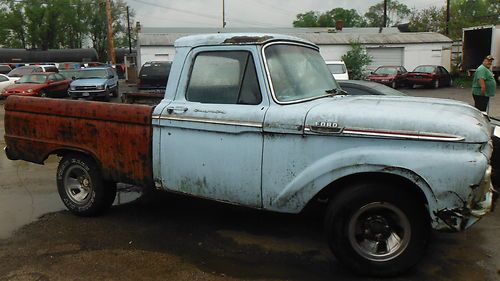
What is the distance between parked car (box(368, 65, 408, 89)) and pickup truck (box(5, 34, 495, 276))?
2580 centimetres

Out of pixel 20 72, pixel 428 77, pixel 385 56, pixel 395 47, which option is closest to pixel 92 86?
pixel 20 72

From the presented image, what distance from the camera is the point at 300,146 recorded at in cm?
400

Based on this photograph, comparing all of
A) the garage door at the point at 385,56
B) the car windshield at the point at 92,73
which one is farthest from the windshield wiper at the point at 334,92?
the garage door at the point at 385,56

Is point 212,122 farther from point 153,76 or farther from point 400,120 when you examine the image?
point 153,76

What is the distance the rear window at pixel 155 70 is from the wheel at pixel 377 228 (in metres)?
16.8

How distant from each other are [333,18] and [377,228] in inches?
4249

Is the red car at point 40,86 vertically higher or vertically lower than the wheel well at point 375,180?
higher

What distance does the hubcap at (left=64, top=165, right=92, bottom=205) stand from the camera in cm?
557

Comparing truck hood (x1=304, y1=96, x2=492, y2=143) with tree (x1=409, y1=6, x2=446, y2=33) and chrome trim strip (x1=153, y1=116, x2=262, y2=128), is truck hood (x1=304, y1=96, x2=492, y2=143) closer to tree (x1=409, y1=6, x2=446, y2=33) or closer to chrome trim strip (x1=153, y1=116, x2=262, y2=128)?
chrome trim strip (x1=153, y1=116, x2=262, y2=128)

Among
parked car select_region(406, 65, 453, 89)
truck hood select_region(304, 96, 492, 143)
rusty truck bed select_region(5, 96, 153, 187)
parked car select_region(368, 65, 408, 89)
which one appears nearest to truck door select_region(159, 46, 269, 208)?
rusty truck bed select_region(5, 96, 153, 187)

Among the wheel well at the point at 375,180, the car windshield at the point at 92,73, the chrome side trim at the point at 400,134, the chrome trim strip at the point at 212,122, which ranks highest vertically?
the car windshield at the point at 92,73

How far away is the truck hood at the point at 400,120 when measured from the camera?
3561 millimetres

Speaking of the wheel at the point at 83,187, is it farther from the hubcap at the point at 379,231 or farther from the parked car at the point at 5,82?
the parked car at the point at 5,82

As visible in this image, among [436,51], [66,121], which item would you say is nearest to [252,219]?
[66,121]
